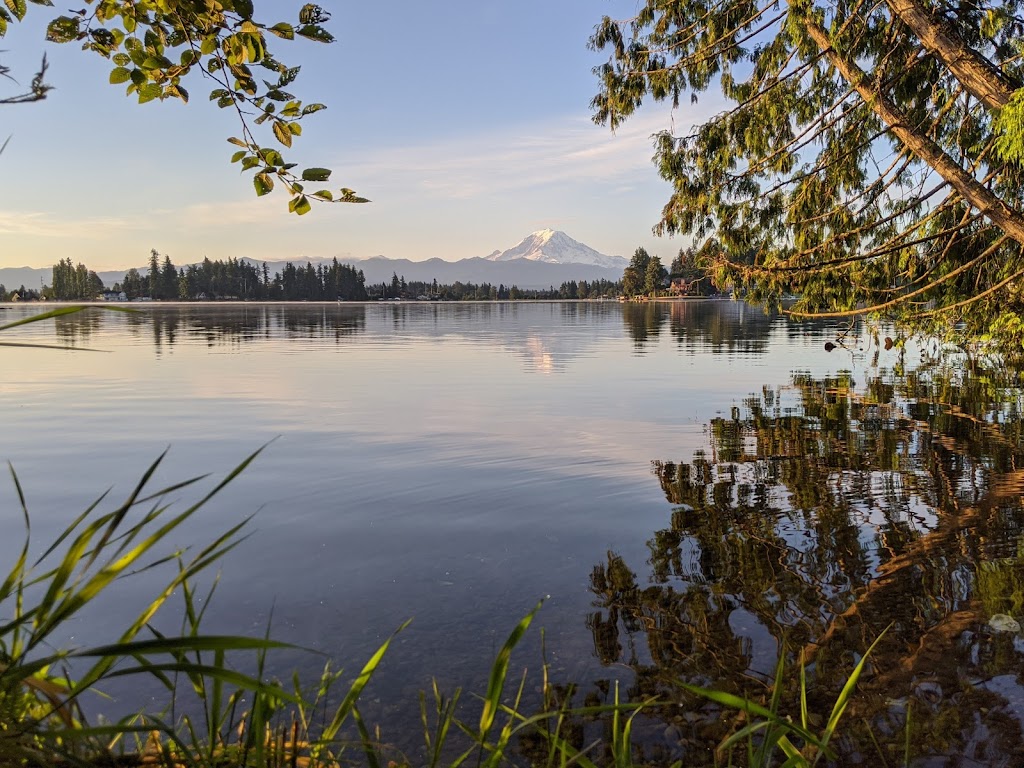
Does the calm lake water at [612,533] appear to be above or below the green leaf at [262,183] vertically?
below

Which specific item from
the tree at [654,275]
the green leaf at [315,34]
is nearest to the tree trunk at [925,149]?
the green leaf at [315,34]

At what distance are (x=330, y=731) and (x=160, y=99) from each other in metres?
2.69

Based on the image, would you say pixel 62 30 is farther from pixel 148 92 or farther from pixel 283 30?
pixel 283 30

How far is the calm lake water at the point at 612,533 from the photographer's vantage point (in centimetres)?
415

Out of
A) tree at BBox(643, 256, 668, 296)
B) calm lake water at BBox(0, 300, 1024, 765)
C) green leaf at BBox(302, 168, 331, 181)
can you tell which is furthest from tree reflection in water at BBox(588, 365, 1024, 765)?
tree at BBox(643, 256, 668, 296)

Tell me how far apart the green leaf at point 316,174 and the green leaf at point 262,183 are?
253 millimetres

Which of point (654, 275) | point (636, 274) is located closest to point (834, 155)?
point (654, 275)

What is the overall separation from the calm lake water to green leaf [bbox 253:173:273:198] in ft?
8.65

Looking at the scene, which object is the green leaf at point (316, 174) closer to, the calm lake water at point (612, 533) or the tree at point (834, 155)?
Result: the calm lake water at point (612, 533)

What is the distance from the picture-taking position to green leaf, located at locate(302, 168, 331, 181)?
2887 millimetres

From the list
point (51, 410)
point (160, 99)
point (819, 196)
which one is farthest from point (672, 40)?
point (51, 410)

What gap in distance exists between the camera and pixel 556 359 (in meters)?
25.7

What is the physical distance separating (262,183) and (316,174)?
0.33 meters

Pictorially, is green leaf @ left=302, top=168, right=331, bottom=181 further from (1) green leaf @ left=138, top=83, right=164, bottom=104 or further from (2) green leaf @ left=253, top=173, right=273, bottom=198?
(1) green leaf @ left=138, top=83, right=164, bottom=104
